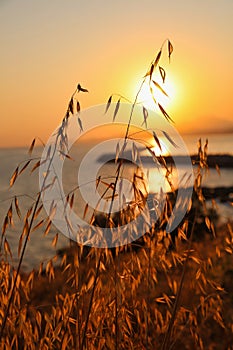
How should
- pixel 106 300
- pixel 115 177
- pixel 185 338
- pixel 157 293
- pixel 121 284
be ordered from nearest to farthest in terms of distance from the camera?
pixel 115 177 < pixel 121 284 < pixel 106 300 < pixel 185 338 < pixel 157 293

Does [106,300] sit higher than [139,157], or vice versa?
[139,157]

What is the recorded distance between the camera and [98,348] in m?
2.12

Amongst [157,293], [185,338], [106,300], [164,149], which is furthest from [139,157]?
[157,293]

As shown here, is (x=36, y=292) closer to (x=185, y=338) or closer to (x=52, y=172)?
(x=185, y=338)

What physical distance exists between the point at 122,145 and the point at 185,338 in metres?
1.66

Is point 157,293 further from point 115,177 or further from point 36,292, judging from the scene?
point 115,177

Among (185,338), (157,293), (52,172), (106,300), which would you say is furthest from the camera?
(157,293)

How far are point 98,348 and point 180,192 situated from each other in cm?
57

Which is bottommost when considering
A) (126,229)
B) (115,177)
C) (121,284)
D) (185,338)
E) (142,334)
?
(185,338)

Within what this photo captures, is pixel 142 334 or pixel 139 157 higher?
pixel 139 157

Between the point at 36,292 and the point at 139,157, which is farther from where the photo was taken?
the point at 36,292

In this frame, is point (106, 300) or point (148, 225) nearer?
point (148, 225)

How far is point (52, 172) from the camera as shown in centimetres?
178

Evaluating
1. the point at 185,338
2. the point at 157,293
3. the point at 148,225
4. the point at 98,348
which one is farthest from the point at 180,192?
the point at 157,293
